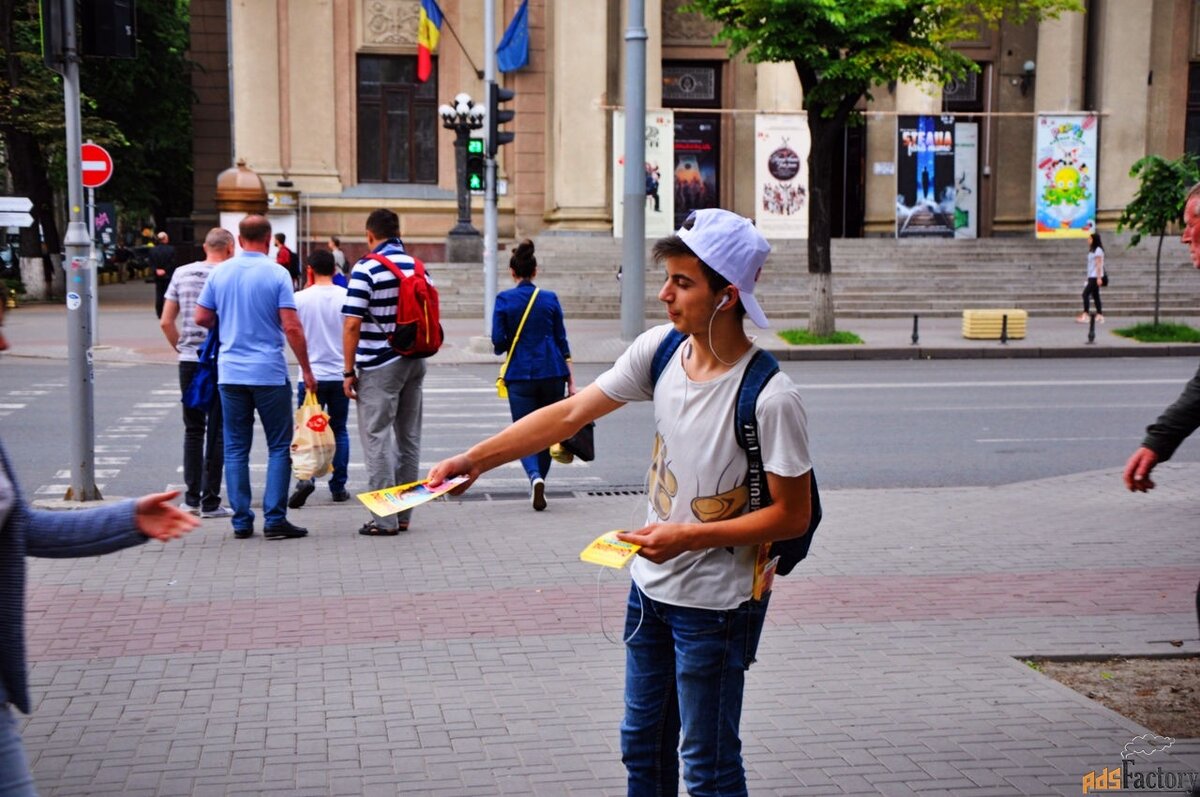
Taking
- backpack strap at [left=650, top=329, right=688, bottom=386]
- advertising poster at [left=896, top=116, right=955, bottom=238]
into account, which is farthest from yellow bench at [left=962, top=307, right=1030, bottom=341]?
backpack strap at [left=650, top=329, right=688, bottom=386]

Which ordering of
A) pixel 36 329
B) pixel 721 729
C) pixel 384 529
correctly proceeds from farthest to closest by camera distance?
pixel 36 329
pixel 384 529
pixel 721 729

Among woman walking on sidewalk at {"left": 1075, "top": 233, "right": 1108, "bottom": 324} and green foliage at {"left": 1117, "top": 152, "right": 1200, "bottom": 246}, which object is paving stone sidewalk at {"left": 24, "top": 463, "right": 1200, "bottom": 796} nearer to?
green foliage at {"left": 1117, "top": 152, "right": 1200, "bottom": 246}

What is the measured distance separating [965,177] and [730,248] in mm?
35003

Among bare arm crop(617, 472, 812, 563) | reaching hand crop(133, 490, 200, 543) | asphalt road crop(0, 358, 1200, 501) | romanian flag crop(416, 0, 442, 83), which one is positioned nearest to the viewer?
reaching hand crop(133, 490, 200, 543)

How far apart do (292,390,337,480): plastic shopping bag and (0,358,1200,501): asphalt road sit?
1720 millimetres

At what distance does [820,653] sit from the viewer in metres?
6.61

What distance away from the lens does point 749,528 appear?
3713 millimetres

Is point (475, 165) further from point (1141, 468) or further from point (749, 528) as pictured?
point (749, 528)

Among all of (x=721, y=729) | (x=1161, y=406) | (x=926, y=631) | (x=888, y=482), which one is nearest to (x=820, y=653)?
(x=926, y=631)

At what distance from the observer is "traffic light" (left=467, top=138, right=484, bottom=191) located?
76.6ft

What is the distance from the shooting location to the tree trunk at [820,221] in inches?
973

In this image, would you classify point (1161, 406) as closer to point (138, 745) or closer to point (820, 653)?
point (820, 653)

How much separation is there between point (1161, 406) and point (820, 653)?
38.9 feet

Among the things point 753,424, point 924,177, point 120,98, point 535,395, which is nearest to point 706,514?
point 753,424
